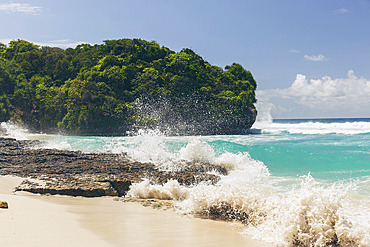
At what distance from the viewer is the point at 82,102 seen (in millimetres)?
40594

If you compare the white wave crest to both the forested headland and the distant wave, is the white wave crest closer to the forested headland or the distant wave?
the distant wave

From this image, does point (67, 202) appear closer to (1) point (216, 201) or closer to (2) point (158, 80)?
(1) point (216, 201)

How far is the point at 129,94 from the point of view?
136 feet

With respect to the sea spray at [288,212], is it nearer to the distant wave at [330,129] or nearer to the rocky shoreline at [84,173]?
the rocky shoreline at [84,173]

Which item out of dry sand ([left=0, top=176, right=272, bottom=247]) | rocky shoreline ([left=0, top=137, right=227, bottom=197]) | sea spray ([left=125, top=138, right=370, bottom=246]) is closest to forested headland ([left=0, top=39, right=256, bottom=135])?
rocky shoreline ([left=0, top=137, right=227, bottom=197])

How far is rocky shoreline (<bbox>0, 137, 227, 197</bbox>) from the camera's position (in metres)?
6.80

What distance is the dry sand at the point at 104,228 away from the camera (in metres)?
3.36

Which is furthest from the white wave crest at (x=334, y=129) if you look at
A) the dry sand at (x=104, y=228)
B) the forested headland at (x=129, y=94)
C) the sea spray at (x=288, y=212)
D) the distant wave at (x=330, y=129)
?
the dry sand at (x=104, y=228)

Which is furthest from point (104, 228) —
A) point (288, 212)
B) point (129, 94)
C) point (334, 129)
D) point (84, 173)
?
point (334, 129)

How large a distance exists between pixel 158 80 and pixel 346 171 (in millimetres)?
32891

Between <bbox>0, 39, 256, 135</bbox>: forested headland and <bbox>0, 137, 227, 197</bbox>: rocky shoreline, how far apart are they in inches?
1100

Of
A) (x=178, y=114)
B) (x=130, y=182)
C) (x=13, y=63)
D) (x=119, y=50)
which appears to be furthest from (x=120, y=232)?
(x=13, y=63)

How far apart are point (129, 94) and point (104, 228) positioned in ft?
126

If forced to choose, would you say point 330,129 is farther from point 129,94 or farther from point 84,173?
point 84,173
